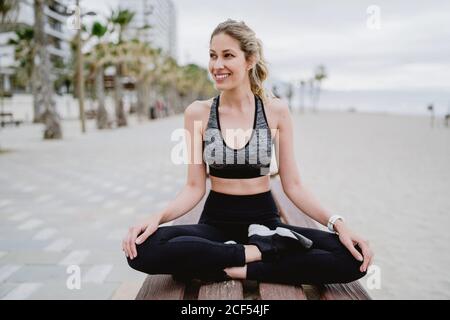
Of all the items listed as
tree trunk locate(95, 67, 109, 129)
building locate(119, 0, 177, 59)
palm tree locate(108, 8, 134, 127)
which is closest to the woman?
tree trunk locate(95, 67, 109, 129)

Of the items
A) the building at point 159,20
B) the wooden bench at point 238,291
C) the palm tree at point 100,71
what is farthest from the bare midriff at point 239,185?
the building at point 159,20

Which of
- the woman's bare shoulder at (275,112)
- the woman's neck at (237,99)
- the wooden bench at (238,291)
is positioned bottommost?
the wooden bench at (238,291)

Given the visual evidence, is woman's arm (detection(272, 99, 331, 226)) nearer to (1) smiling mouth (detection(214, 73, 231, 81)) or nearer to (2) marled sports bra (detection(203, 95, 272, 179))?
(2) marled sports bra (detection(203, 95, 272, 179))

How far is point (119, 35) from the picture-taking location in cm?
2598

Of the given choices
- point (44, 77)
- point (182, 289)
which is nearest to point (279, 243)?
point (182, 289)

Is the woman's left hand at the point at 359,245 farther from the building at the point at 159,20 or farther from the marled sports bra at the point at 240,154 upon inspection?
the building at the point at 159,20

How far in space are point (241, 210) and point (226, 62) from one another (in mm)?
745

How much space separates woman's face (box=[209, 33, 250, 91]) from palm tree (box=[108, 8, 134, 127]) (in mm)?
23881

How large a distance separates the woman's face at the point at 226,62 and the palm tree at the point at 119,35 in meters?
23.9

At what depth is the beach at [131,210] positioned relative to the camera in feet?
11.8

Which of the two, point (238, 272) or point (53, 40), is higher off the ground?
point (53, 40)

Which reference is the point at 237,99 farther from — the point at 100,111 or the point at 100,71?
the point at 100,71
